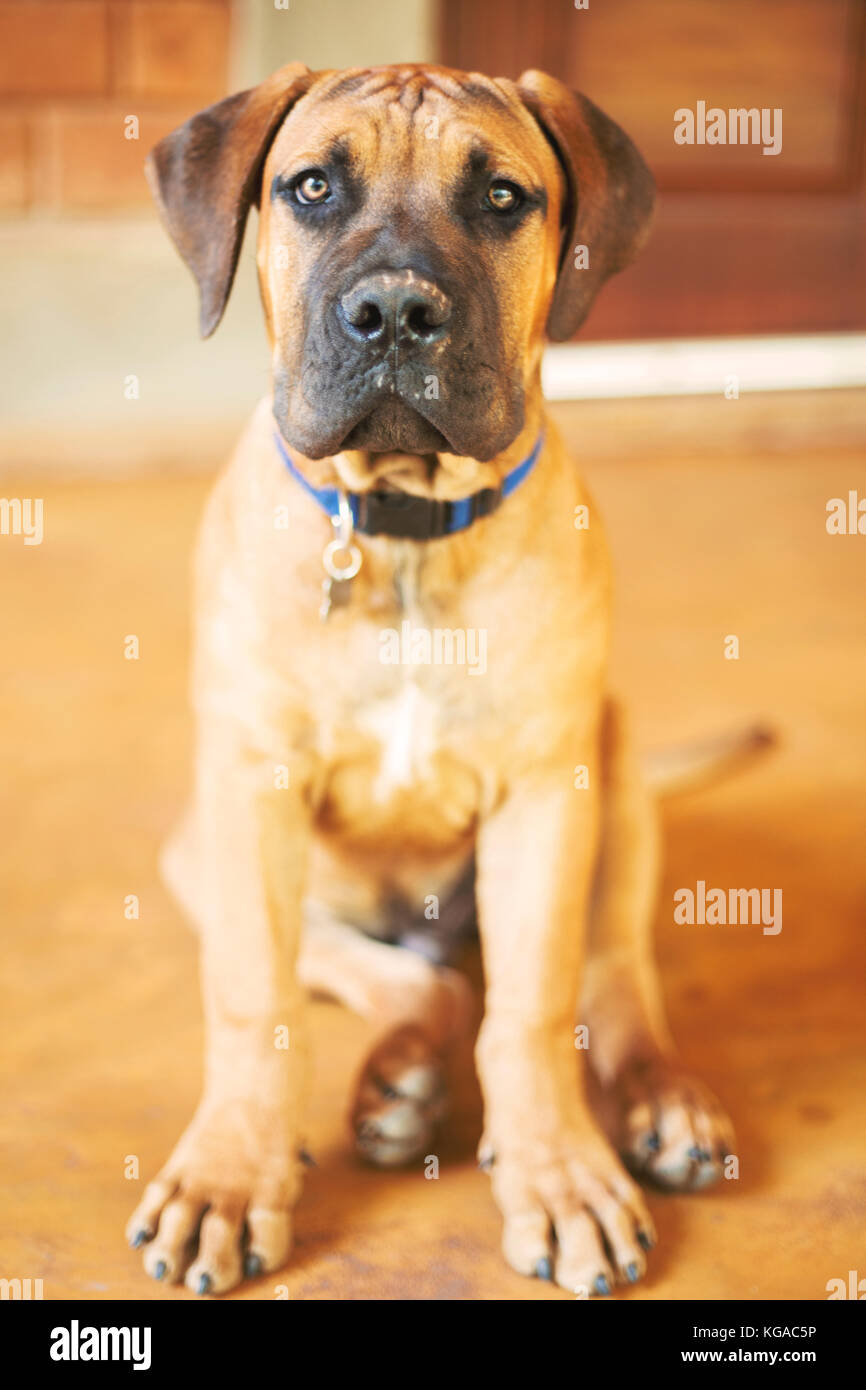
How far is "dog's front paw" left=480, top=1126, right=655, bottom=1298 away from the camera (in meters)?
1.71

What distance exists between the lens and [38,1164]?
1.91 meters

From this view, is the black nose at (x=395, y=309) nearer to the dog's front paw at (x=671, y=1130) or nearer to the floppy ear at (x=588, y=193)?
the floppy ear at (x=588, y=193)

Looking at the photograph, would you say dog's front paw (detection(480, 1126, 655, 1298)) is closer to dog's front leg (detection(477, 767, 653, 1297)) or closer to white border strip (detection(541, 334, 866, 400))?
dog's front leg (detection(477, 767, 653, 1297))

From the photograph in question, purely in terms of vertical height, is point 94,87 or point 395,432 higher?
point 94,87

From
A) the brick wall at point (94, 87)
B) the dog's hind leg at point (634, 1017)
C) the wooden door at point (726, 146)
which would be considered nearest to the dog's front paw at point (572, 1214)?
the dog's hind leg at point (634, 1017)

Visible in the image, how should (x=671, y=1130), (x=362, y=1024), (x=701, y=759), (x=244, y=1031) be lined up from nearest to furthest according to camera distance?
(x=244, y=1031) < (x=671, y=1130) < (x=362, y=1024) < (x=701, y=759)

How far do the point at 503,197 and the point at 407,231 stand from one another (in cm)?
17

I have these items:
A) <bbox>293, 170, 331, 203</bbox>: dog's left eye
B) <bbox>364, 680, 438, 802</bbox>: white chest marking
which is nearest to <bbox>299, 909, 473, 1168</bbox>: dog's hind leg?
<bbox>364, 680, 438, 802</bbox>: white chest marking

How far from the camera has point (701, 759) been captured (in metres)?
2.91

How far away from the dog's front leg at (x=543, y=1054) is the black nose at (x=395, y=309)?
620 mm

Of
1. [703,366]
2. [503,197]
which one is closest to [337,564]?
[503,197]

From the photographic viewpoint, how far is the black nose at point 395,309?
155 cm

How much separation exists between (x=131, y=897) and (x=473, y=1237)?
1.10m

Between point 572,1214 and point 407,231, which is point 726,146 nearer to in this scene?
point 407,231
